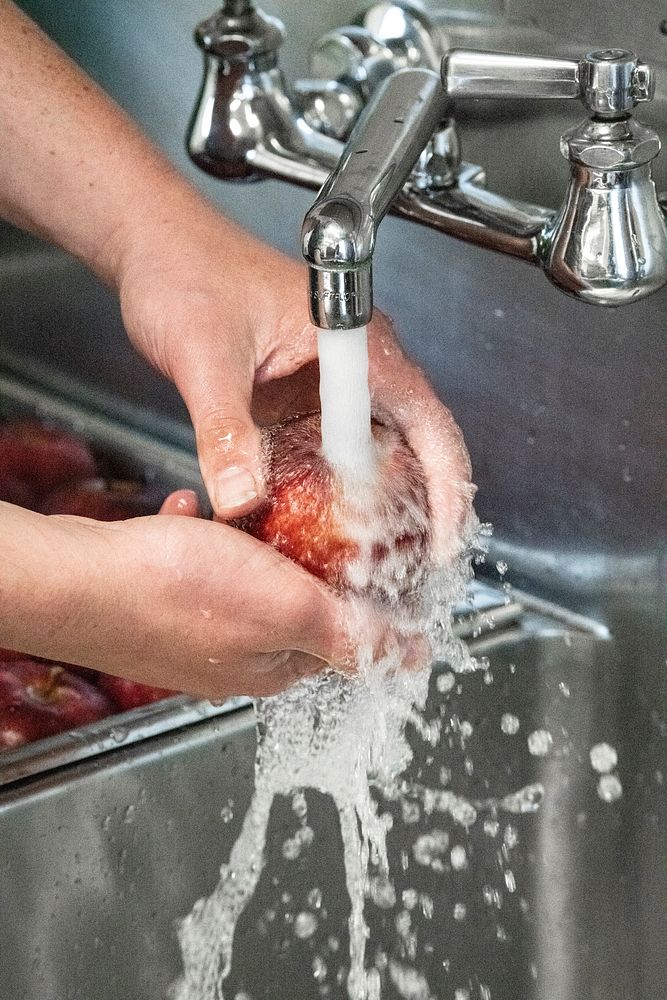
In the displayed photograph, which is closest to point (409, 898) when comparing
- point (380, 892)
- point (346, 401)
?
point (380, 892)

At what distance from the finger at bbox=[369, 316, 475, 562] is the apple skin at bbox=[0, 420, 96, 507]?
18.2 inches

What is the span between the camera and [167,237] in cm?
79

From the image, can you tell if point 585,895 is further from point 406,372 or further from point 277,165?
point 277,165

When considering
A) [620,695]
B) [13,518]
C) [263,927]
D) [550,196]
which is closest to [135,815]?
[263,927]

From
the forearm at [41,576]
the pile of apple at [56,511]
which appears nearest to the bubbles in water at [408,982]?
the pile of apple at [56,511]

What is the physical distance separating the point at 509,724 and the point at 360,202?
41cm

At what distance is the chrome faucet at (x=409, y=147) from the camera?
57cm

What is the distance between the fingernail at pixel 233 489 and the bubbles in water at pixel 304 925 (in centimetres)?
30

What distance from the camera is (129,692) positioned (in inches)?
34.2

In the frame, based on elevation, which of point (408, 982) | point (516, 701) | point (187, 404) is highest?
point (187, 404)

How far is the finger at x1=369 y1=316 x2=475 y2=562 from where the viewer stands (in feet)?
2.19

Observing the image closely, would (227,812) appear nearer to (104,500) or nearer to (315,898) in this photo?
(315,898)

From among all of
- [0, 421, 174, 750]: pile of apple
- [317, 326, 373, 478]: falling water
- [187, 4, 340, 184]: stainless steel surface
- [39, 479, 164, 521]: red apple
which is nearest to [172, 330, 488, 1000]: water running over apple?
[317, 326, 373, 478]: falling water

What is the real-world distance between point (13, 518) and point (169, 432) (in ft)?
1.91
